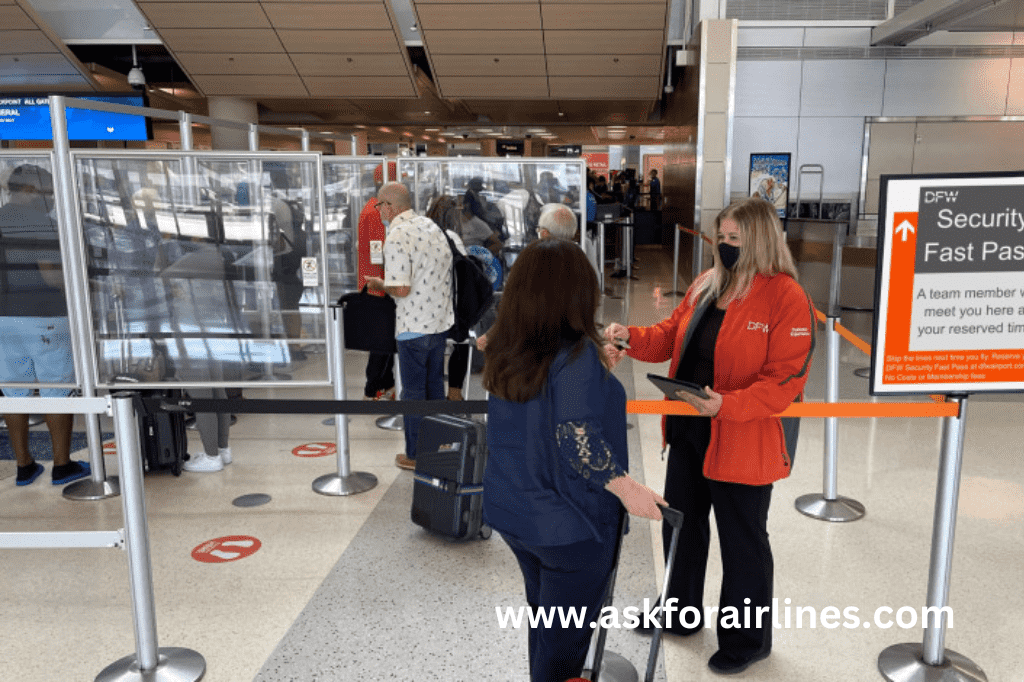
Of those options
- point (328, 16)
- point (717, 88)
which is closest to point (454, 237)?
point (717, 88)

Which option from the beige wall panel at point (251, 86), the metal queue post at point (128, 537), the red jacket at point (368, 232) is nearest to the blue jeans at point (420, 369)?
the red jacket at point (368, 232)

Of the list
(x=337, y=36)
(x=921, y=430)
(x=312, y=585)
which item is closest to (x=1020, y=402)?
(x=921, y=430)

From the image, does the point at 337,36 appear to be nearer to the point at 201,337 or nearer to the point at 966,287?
the point at 201,337

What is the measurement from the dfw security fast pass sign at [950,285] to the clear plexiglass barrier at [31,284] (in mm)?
3966

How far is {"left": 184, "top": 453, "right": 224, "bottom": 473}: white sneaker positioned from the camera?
4.93 m

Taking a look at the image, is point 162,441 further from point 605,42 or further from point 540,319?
point 605,42

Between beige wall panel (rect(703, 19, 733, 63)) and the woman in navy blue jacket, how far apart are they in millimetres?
10008

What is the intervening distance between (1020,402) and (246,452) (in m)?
5.88

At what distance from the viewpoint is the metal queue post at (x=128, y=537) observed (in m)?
2.63

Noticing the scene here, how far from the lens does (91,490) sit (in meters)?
4.55

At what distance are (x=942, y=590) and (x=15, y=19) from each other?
1486cm

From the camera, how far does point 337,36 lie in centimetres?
1269

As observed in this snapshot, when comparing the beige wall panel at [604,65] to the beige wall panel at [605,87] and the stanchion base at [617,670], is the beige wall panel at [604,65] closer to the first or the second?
the beige wall panel at [605,87]

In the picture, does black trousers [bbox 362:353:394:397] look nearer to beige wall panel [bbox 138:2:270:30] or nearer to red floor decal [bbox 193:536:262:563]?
red floor decal [bbox 193:536:262:563]
